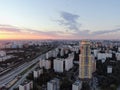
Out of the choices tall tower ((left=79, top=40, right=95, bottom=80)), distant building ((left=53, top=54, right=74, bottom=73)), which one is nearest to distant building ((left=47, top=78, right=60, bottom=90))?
tall tower ((left=79, top=40, right=95, bottom=80))

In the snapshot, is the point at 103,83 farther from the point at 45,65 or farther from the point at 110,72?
the point at 45,65

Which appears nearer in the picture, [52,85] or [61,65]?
[52,85]

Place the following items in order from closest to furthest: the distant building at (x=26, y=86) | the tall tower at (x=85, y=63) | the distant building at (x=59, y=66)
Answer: the distant building at (x=26, y=86) → the tall tower at (x=85, y=63) → the distant building at (x=59, y=66)

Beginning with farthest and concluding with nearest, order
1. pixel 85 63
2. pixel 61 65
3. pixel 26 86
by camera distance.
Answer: pixel 61 65 → pixel 85 63 → pixel 26 86

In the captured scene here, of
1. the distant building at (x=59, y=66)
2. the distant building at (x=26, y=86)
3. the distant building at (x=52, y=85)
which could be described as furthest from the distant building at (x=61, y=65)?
the distant building at (x=26, y=86)

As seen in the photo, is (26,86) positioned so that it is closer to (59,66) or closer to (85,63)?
(85,63)

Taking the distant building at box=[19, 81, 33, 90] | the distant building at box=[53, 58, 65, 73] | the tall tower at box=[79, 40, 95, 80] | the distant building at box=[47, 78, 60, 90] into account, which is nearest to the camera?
the distant building at box=[19, 81, 33, 90]

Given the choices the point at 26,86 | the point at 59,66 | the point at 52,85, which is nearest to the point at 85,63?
the point at 59,66

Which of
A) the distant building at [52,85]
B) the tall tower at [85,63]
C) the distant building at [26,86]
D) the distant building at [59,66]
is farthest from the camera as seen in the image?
the distant building at [59,66]

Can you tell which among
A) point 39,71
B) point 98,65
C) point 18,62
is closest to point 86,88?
point 39,71

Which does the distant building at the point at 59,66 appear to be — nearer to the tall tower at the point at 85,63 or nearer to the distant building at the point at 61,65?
the distant building at the point at 61,65

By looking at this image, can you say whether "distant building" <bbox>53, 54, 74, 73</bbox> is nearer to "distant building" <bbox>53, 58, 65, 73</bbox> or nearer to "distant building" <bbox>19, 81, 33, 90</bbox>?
"distant building" <bbox>53, 58, 65, 73</bbox>

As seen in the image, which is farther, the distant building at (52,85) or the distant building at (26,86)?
the distant building at (52,85)

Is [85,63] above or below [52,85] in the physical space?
above
